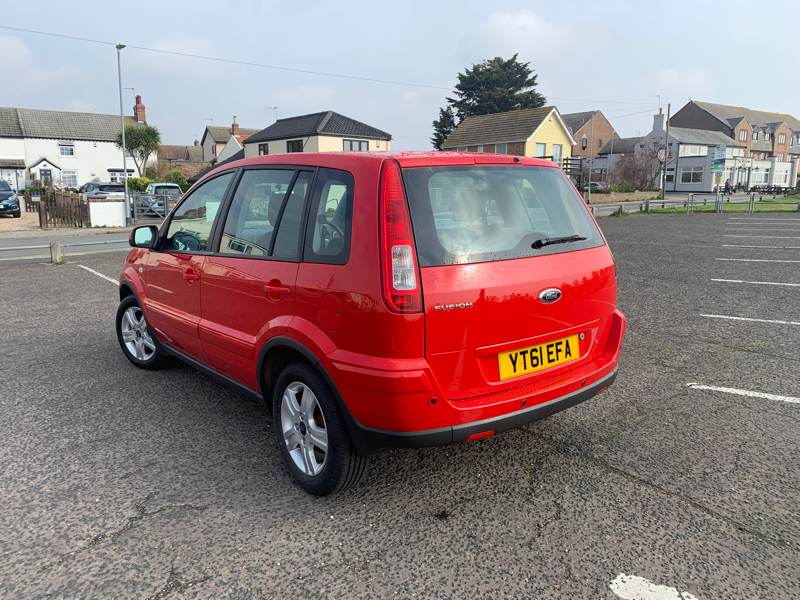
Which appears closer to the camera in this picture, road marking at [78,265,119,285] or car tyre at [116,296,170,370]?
car tyre at [116,296,170,370]

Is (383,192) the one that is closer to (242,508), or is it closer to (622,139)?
(242,508)

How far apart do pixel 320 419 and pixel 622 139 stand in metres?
88.6

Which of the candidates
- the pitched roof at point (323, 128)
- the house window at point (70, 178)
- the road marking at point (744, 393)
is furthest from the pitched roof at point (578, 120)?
the road marking at point (744, 393)

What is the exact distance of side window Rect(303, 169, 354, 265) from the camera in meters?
2.87

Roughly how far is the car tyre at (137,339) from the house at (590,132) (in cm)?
7759

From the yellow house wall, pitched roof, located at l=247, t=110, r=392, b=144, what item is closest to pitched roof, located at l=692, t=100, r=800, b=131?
the yellow house wall

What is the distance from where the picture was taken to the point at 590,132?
7869 centimetres

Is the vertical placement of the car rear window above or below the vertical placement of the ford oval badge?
above

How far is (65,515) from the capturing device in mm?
2943

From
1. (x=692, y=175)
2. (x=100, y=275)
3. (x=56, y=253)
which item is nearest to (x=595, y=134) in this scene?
(x=692, y=175)

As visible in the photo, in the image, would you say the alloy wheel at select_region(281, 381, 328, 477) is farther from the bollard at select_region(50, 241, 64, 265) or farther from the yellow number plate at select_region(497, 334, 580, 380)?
the bollard at select_region(50, 241, 64, 265)

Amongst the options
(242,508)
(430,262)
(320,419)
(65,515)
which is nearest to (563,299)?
(430,262)

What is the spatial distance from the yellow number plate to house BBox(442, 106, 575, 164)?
50.8 m

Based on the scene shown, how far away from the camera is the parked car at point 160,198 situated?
2706 cm
